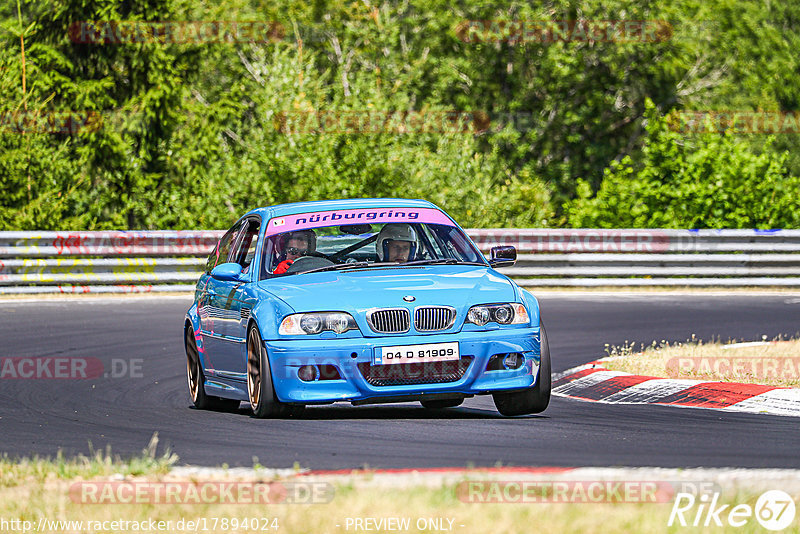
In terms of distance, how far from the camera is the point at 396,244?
10117 millimetres

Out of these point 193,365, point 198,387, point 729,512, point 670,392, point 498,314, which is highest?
point 498,314

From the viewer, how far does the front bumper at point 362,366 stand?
8734 millimetres

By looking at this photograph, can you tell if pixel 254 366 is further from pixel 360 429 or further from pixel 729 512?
pixel 729 512

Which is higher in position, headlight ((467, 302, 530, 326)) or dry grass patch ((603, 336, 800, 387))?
headlight ((467, 302, 530, 326))

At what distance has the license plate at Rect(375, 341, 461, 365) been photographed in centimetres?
871

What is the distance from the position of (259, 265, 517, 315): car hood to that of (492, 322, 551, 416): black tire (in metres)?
0.46

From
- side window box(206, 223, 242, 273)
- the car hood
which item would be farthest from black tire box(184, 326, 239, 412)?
the car hood

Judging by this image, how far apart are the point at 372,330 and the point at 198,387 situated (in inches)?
93.3

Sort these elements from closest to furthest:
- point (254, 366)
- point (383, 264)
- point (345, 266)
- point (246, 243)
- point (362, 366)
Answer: point (362, 366) → point (254, 366) → point (345, 266) → point (383, 264) → point (246, 243)

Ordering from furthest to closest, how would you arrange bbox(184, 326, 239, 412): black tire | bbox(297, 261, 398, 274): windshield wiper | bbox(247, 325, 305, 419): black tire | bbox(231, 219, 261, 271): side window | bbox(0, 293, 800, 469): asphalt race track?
bbox(231, 219, 261, 271): side window < bbox(184, 326, 239, 412): black tire < bbox(297, 261, 398, 274): windshield wiper < bbox(247, 325, 305, 419): black tire < bbox(0, 293, 800, 469): asphalt race track

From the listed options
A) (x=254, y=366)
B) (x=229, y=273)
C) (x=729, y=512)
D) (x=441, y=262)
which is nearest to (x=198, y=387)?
(x=229, y=273)

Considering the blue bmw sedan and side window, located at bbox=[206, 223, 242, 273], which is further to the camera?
side window, located at bbox=[206, 223, 242, 273]

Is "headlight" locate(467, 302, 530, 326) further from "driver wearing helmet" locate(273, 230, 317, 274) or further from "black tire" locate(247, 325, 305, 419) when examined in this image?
"driver wearing helmet" locate(273, 230, 317, 274)

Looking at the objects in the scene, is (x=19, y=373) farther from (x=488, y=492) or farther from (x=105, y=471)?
(x=488, y=492)
